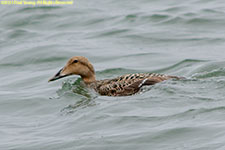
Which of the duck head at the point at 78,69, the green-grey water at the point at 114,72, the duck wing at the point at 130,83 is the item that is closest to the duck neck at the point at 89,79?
the duck head at the point at 78,69

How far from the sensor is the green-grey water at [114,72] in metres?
9.23

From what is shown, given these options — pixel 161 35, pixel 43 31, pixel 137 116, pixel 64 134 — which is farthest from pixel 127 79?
pixel 43 31

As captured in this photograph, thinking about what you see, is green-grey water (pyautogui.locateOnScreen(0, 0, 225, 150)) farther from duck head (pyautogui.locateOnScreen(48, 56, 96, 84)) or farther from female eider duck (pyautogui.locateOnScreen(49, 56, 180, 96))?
duck head (pyautogui.locateOnScreen(48, 56, 96, 84))

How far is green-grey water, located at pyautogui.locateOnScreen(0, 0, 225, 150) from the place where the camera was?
9234mm

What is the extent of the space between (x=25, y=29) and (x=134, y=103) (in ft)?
31.9

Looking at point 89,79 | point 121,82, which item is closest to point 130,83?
point 121,82

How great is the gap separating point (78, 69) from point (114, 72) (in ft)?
6.11

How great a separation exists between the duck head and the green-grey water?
0.99ft

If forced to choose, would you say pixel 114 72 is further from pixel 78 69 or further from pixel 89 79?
pixel 78 69

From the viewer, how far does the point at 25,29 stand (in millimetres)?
19875

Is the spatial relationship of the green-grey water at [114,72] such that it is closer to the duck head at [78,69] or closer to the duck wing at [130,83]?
the duck wing at [130,83]

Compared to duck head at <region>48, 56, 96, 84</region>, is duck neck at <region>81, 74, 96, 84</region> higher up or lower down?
lower down

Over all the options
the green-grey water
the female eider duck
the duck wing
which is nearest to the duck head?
the female eider duck

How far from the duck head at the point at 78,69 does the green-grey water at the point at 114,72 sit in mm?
301
